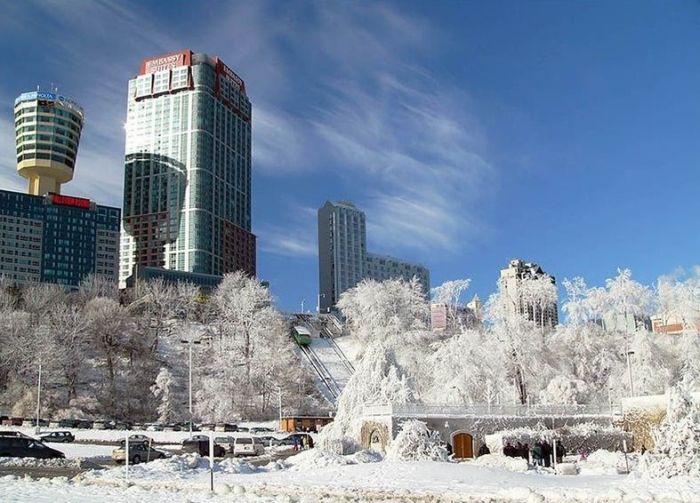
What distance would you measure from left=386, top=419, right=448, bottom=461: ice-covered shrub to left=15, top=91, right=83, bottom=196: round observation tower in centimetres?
16431

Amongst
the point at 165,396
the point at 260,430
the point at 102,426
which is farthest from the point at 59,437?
the point at 165,396

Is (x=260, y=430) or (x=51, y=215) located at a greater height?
(x=51, y=215)

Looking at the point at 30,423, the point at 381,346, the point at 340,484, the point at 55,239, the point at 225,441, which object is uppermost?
the point at 55,239

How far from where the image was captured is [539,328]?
77.0 metres

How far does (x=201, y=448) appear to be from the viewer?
46219 mm

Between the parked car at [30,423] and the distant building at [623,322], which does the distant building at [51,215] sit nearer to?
the parked car at [30,423]

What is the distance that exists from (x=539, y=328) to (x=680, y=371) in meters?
12.9

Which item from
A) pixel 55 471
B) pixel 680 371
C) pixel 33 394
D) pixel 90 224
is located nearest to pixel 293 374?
pixel 33 394

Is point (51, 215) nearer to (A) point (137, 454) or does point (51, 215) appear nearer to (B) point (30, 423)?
(B) point (30, 423)

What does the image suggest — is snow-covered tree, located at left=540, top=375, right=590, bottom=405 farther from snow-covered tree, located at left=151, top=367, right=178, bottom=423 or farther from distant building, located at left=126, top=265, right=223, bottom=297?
distant building, located at left=126, top=265, right=223, bottom=297

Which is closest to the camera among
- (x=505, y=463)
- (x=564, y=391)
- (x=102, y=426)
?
(x=505, y=463)

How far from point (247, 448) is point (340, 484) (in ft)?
78.4

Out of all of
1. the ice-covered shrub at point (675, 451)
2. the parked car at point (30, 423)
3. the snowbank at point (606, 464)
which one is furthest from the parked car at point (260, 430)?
the ice-covered shrub at point (675, 451)

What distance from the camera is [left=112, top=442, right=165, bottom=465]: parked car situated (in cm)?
3853
